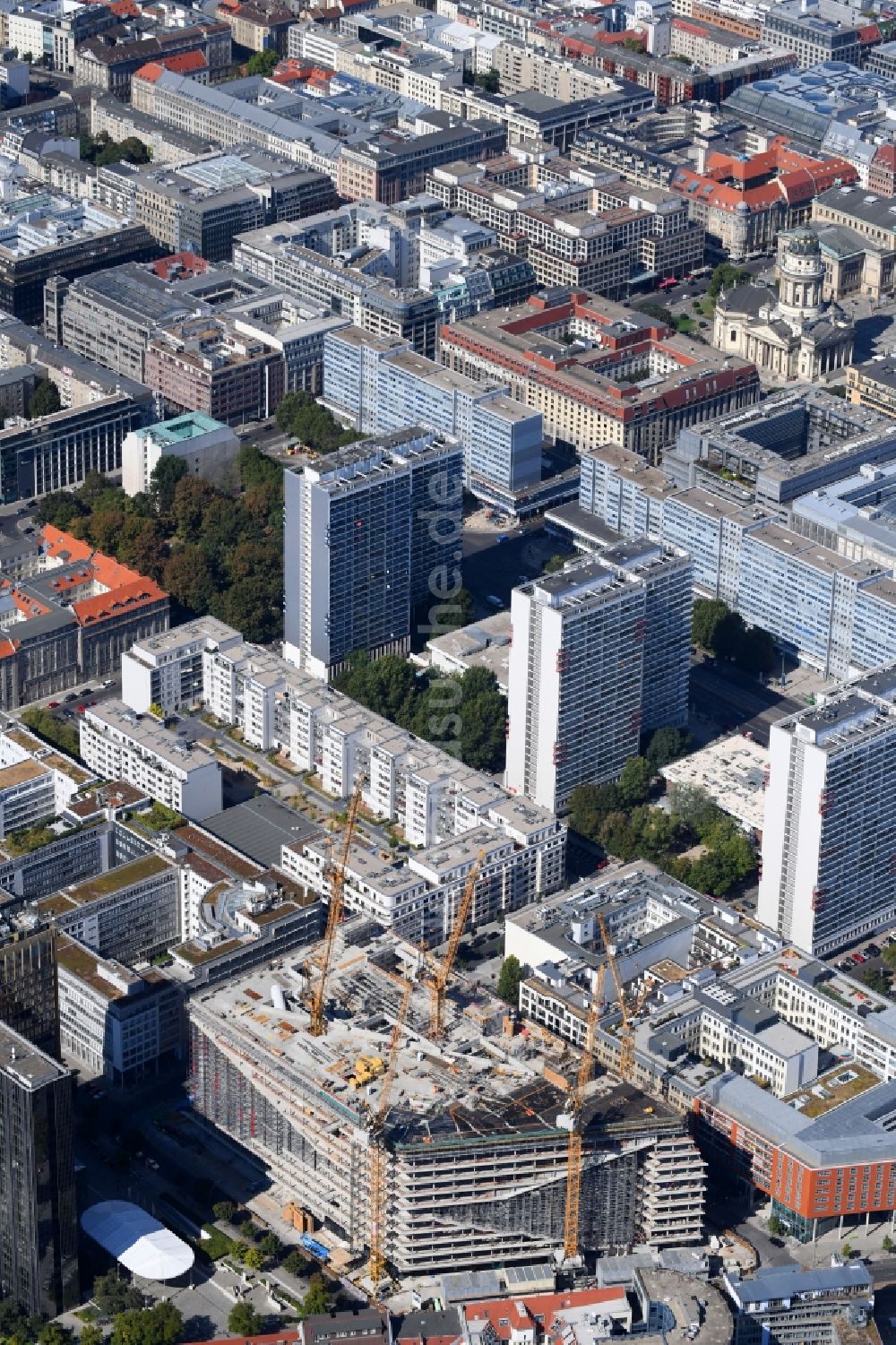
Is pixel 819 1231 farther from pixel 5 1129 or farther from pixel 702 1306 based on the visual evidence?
pixel 5 1129

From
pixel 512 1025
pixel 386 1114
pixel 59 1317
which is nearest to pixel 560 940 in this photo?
pixel 512 1025

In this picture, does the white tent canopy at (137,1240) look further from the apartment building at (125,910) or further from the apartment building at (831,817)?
the apartment building at (831,817)

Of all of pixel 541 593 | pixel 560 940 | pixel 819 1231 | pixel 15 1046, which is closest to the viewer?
pixel 15 1046

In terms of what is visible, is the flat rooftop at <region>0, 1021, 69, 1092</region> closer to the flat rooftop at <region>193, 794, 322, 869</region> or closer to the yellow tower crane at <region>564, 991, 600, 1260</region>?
the yellow tower crane at <region>564, 991, 600, 1260</region>

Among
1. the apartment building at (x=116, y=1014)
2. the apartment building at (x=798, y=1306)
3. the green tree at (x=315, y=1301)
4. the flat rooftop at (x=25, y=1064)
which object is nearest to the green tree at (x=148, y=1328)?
the green tree at (x=315, y=1301)

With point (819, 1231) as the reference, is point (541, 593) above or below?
above

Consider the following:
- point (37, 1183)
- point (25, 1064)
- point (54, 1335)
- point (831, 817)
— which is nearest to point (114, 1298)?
point (54, 1335)
